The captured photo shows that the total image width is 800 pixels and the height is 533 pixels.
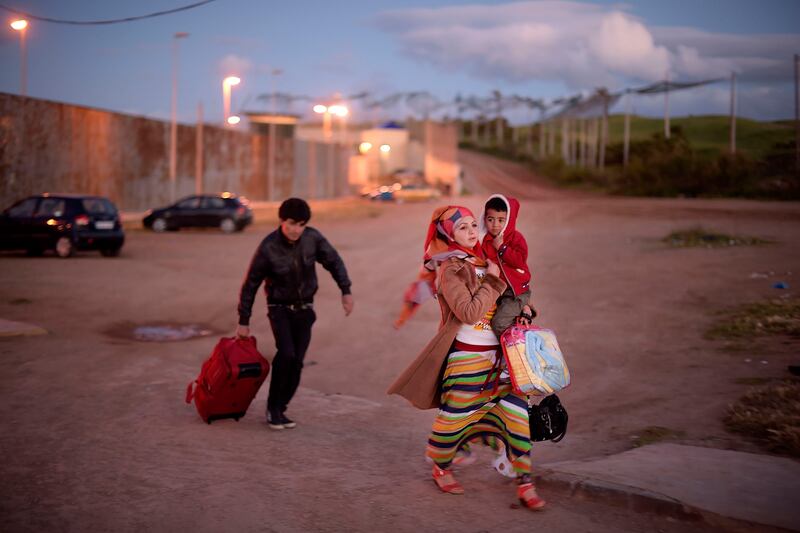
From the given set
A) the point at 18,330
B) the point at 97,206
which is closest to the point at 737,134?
the point at 97,206

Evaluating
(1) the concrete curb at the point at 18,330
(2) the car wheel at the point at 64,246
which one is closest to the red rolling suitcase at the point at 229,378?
(1) the concrete curb at the point at 18,330

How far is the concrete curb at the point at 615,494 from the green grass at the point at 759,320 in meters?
6.18

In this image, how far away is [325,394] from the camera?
28.8 ft

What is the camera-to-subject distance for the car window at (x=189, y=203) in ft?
107

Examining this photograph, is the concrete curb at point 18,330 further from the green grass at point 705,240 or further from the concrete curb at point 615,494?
the green grass at point 705,240

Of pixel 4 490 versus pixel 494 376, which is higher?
pixel 494 376

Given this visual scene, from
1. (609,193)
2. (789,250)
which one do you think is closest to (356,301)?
(789,250)

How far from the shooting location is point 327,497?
16.6 ft

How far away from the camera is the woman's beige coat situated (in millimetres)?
4801

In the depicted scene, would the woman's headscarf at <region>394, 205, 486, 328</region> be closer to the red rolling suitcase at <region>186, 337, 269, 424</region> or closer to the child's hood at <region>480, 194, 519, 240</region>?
the child's hood at <region>480, 194, 519, 240</region>

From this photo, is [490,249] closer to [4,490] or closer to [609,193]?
[4,490]

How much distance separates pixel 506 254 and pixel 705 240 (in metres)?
17.2

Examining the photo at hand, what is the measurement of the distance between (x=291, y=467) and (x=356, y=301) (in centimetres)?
1011

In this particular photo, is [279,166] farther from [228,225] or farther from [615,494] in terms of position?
[615,494]
